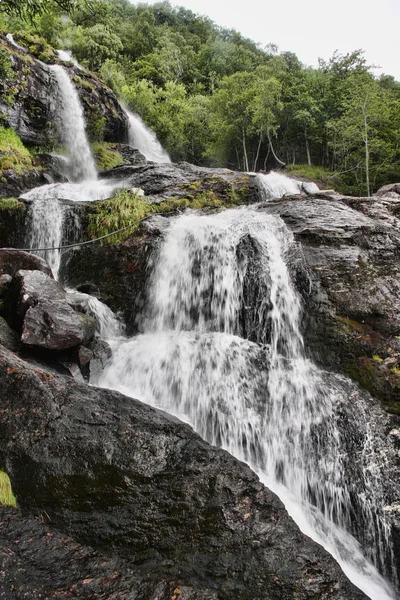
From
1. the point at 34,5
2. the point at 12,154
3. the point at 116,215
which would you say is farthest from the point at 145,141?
the point at 34,5

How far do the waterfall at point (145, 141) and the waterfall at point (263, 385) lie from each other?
17300 millimetres

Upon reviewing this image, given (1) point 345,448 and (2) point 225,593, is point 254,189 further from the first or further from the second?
(2) point 225,593

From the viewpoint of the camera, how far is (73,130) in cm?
1731

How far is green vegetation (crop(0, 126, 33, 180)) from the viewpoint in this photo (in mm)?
12273

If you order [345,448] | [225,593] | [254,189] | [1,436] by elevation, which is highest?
[254,189]

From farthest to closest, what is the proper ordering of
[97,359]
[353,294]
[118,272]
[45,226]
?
[45,226], [118,272], [353,294], [97,359]

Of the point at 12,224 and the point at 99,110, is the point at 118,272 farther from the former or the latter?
the point at 99,110

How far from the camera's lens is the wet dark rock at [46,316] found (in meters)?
4.67

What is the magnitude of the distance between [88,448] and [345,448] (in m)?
3.31

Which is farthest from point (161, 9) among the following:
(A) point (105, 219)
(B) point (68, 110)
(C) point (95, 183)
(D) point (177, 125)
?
(A) point (105, 219)

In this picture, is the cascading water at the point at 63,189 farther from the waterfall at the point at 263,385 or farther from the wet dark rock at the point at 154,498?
the wet dark rock at the point at 154,498

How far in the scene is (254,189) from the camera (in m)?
13.5

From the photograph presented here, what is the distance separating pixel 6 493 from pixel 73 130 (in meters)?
18.7

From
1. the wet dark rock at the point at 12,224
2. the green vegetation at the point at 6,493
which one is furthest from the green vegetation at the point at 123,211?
the green vegetation at the point at 6,493
